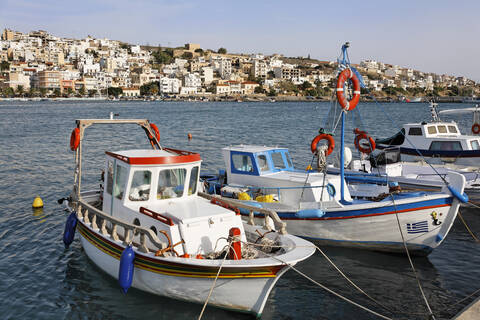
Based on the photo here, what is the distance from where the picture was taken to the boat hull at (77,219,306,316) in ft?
27.0

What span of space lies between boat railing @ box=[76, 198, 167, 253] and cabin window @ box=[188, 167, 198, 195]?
1657mm

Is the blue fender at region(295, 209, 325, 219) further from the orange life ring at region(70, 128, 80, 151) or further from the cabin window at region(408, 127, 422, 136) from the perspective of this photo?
the cabin window at region(408, 127, 422, 136)

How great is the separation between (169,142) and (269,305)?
3504cm

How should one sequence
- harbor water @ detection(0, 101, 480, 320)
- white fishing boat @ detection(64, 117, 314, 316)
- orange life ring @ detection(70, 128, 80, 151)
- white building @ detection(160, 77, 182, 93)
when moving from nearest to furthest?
white fishing boat @ detection(64, 117, 314, 316), harbor water @ detection(0, 101, 480, 320), orange life ring @ detection(70, 128, 80, 151), white building @ detection(160, 77, 182, 93)

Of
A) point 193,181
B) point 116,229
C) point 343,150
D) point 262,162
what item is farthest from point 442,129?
point 116,229

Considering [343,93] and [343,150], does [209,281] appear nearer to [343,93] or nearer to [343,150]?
[343,150]

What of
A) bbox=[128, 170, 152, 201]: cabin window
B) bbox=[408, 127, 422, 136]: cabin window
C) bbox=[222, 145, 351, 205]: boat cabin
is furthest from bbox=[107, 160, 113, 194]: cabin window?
bbox=[408, 127, 422, 136]: cabin window

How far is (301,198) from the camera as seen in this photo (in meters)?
13.6

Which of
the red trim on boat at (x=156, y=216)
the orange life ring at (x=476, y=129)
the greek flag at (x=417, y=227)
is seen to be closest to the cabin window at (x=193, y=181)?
the red trim on boat at (x=156, y=216)

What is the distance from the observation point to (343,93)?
515 inches

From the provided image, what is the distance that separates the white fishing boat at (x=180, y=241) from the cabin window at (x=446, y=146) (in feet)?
50.1

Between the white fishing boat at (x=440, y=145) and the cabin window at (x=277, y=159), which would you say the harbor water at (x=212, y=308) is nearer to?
the cabin window at (x=277, y=159)

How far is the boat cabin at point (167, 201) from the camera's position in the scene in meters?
9.17

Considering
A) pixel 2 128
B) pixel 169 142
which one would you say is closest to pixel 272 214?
pixel 169 142
